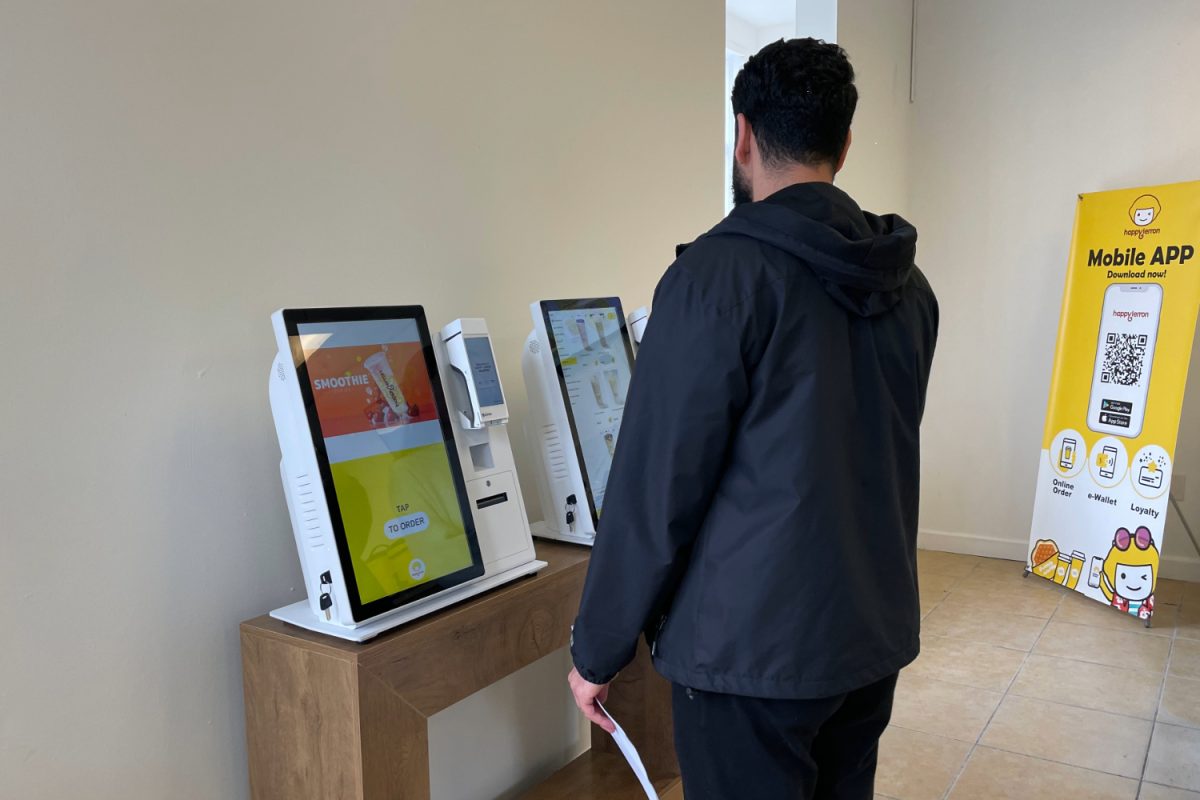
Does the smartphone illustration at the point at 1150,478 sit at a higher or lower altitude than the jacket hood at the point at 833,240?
lower

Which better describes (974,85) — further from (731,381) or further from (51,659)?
(51,659)

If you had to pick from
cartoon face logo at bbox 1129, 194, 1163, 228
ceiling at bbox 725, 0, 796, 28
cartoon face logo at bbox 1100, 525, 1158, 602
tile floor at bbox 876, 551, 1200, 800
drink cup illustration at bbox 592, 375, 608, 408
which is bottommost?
tile floor at bbox 876, 551, 1200, 800

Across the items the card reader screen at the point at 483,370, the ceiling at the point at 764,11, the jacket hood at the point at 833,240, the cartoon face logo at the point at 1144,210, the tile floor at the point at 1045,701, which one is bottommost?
the tile floor at the point at 1045,701

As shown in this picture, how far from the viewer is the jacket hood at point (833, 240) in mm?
1221

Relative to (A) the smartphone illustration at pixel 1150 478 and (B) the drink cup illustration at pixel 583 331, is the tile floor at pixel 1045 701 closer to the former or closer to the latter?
(A) the smartphone illustration at pixel 1150 478

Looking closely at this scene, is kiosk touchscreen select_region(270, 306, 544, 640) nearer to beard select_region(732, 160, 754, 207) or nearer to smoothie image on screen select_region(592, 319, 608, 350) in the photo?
smoothie image on screen select_region(592, 319, 608, 350)

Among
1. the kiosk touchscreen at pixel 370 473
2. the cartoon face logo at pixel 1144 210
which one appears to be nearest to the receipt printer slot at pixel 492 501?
the kiosk touchscreen at pixel 370 473

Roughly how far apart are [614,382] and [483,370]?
1.60 ft

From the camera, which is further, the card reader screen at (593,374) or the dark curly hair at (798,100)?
the card reader screen at (593,374)

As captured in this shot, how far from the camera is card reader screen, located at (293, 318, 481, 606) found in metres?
1.48

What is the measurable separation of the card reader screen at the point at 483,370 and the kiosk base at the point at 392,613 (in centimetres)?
33

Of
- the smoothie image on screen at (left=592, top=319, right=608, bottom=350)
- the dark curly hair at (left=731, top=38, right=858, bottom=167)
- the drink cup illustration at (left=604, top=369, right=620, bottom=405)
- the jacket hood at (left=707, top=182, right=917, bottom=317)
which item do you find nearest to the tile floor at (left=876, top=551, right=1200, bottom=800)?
the drink cup illustration at (left=604, top=369, right=620, bottom=405)

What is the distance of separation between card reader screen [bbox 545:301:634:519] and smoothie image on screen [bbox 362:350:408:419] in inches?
18.6

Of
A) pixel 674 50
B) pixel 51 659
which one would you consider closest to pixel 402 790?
pixel 51 659
